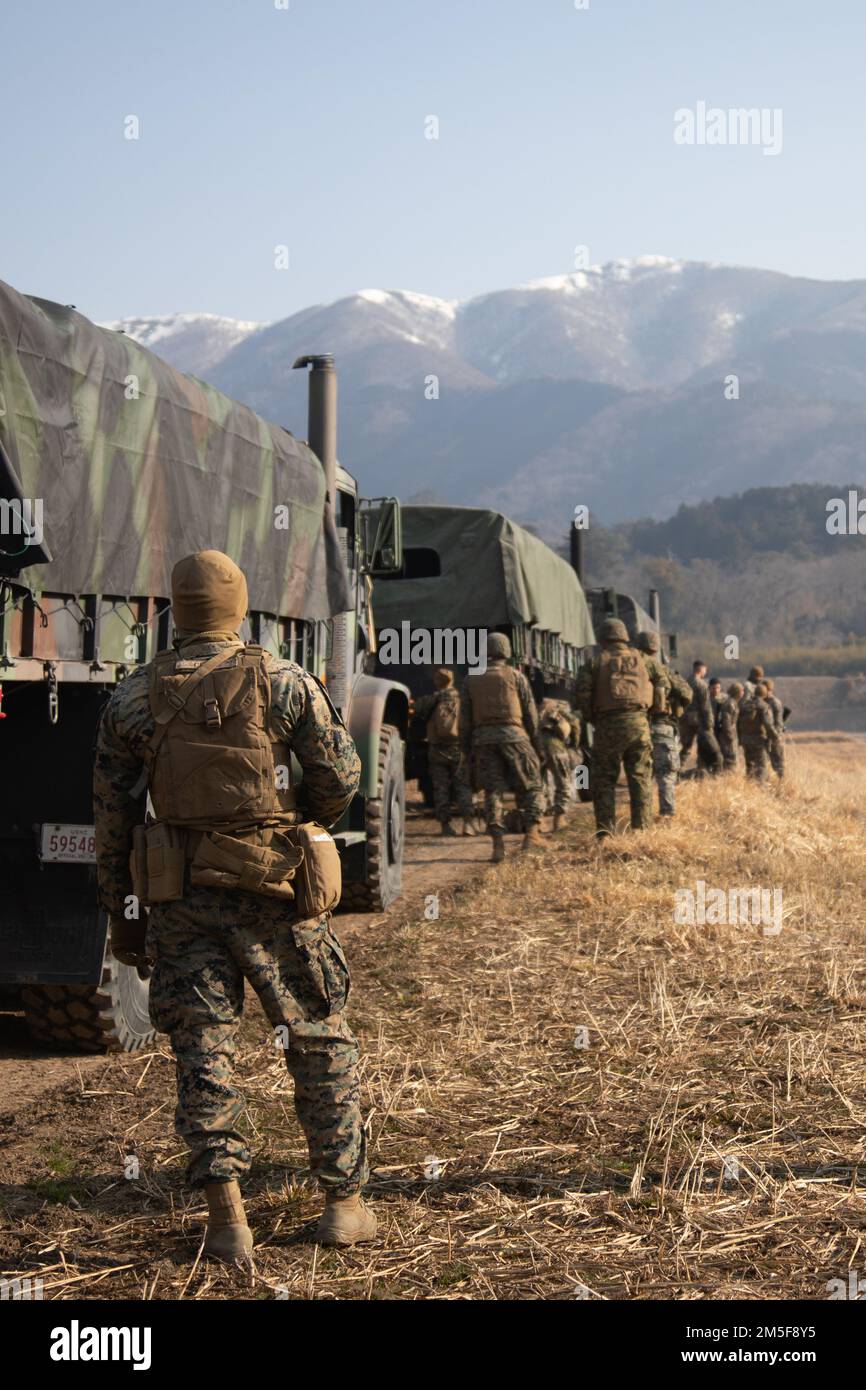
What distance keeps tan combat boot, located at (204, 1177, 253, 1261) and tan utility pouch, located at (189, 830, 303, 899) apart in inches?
31.1

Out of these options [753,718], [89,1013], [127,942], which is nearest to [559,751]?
[753,718]

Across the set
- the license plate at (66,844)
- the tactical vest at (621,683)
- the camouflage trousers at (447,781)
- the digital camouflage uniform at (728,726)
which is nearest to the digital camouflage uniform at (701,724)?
the digital camouflage uniform at (728,726)

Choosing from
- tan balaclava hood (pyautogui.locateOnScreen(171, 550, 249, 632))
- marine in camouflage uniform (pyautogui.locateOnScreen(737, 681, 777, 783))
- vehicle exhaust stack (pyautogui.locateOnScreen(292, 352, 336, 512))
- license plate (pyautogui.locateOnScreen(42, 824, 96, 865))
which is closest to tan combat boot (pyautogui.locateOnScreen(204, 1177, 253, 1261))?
tan balaclava hood (pyautogui.locateOnScreen(171, 550, 249, 632))

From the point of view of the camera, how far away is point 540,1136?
5.24m

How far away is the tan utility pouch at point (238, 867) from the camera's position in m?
4.05

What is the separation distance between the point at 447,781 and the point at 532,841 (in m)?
2.44

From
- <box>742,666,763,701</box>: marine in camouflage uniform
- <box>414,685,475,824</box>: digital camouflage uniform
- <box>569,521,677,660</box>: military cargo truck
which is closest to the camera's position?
<box>414,685,475,824</box>: digital camouflage uniform

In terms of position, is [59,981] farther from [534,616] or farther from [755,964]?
[534,616]

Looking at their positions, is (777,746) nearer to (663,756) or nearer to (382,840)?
(663,756)

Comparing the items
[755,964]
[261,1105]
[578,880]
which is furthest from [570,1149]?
[578,880]

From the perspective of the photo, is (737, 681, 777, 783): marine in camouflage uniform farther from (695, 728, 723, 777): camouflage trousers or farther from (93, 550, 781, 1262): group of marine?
(93, 550, 781, 1262): group of marine

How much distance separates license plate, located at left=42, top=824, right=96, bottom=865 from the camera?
6.02 metres

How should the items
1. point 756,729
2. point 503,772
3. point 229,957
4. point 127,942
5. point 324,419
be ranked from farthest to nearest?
point 756,729, point 503,772, point 324,419, point 127,942, point 229,957
